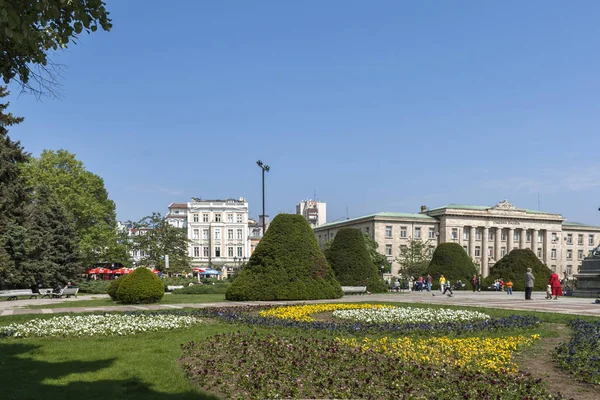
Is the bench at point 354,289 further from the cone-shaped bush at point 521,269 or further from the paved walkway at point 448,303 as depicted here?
the cone-shaped bush at point 521,269

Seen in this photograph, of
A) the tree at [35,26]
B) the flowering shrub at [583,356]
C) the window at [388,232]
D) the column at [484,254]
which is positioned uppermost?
the tree at [35,26]

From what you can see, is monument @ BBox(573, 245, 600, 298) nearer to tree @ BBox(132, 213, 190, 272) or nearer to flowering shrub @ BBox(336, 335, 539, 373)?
flowering shrub @ BBox(336, 335, 539, 373)

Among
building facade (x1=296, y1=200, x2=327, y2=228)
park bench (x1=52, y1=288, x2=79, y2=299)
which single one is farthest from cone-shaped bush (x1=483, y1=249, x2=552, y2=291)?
building facade (x1=296, y1=200, x2=327, y2=228)

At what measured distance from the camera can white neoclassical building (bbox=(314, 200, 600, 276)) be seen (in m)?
95.6

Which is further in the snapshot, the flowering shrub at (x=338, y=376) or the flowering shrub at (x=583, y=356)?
the flowering shrub at (x=583, y=356)

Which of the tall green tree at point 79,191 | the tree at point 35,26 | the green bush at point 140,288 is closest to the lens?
the tree at point 35,26

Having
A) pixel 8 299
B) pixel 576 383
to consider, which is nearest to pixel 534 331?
pixel 576 383

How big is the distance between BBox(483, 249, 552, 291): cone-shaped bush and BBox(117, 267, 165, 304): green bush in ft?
101

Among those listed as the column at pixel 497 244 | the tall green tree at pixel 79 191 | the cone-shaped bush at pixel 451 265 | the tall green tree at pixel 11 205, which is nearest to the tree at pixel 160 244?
the tall green tree at pixel 79 191

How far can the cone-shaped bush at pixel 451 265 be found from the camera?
47.2m

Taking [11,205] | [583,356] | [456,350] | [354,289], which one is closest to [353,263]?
[354,289]

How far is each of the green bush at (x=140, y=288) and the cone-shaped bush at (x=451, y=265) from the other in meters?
30.8

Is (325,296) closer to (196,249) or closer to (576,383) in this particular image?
(576,383)

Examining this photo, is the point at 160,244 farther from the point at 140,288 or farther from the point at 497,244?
the point at 497,244
